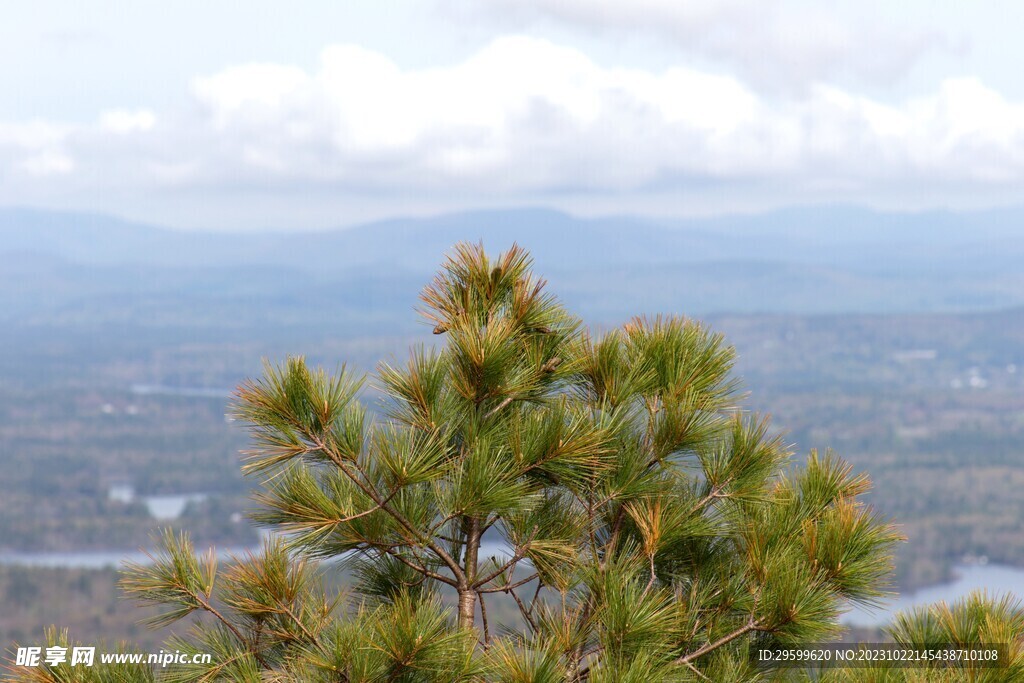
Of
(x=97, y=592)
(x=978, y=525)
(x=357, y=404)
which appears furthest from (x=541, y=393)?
(x=978, y=525)

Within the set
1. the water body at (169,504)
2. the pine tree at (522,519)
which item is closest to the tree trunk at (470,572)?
the pine tree at (522,519)

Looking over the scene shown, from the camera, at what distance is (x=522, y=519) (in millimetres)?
4512

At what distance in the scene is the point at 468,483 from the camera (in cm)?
423

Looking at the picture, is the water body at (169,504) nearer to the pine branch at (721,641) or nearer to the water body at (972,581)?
the water body at (972,581)

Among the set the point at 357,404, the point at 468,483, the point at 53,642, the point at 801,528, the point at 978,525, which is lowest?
the point at 978,525

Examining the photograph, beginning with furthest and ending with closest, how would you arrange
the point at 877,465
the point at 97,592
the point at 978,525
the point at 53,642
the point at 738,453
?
the point at 877,465, the point at 978,525, the point at 97,592, the point at 738,453, the point at 53,642

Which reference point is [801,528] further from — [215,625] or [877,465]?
[877,465]

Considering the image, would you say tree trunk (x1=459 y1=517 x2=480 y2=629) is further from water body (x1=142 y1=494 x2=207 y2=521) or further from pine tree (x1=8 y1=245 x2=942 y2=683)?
water body (x1=142 y1=494 x2=207 y2=521)

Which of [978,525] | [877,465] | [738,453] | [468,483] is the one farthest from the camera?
[877,465]

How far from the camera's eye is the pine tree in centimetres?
416

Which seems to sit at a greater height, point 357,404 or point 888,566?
point 357,404

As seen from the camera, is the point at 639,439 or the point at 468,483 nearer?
the point at 468,483

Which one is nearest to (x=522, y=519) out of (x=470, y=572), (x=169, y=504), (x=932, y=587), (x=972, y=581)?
(x=470, y=572)

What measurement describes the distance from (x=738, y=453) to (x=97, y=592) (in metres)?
111
